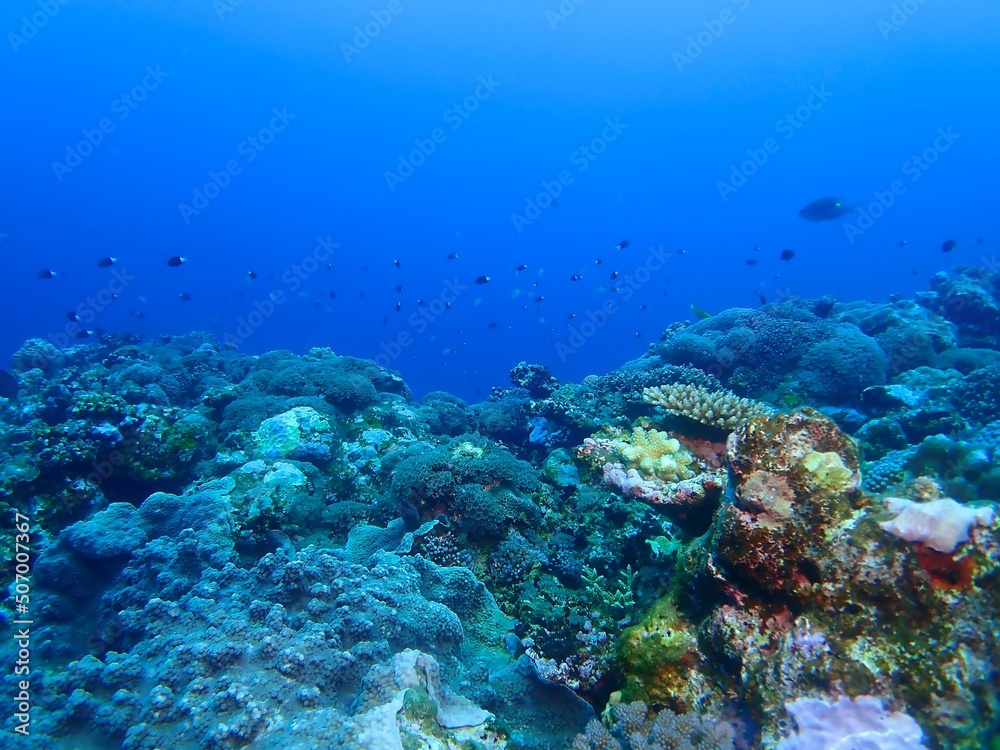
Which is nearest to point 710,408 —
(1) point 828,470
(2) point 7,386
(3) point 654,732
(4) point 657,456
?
(4) point 657,456

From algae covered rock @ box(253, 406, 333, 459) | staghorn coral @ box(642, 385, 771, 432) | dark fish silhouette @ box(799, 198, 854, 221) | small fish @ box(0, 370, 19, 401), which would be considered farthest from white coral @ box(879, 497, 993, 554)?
small fish @ box(0, 370, 19, 401)

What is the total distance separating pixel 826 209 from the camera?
1583 cm

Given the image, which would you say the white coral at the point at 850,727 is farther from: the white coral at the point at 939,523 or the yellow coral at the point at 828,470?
the yellow coral at the point at 828,470

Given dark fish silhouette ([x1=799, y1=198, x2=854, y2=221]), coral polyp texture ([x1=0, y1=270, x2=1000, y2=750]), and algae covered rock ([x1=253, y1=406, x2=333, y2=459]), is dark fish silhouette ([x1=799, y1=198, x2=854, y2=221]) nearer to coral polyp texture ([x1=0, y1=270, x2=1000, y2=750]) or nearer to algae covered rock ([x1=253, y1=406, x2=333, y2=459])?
coral polyp texture ([x1=0, y1=270, x2=1000, y2=750])

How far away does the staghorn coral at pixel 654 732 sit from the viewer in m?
3.21

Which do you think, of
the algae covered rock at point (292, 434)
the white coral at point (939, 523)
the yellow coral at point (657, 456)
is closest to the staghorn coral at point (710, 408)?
the yellow coral at point (657, 456)

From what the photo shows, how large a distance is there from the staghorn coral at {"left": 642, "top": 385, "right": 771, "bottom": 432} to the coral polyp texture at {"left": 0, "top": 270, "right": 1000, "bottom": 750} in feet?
0.21

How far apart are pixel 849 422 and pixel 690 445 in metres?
4.99

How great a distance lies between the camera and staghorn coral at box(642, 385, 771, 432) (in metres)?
7.52

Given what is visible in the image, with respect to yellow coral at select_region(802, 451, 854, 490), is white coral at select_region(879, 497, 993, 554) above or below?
below

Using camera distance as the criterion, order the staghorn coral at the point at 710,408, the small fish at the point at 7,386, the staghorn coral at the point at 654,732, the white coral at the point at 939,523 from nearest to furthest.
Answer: the white coral at the point at 939,523, the staghorn coral at the point at 654,732, the staghorn coral at the point at 710,408, the small fish at the point at 7,386

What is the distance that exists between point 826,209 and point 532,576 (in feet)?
51.1

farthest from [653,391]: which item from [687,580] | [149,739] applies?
[149,739]

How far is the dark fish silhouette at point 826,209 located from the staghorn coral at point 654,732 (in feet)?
54.4
